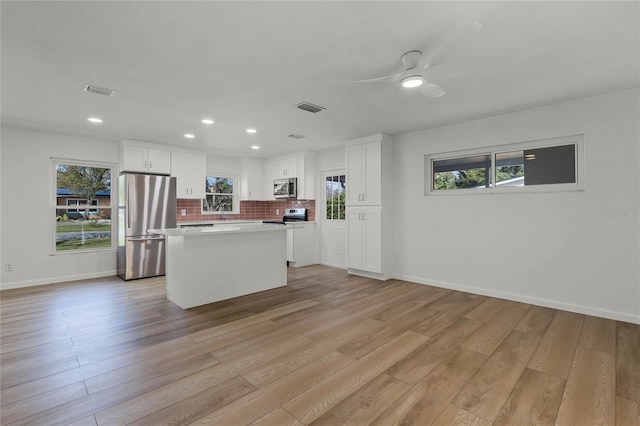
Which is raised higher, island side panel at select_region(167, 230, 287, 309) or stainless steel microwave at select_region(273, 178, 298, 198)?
stainless steel microwave at select_region(273, 178, 298, 198)

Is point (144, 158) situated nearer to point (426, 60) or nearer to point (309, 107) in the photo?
point (309, 107)

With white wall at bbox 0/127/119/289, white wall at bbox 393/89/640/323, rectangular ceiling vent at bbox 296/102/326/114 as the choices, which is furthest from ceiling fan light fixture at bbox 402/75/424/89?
white wall at bbox 0/127/119/289

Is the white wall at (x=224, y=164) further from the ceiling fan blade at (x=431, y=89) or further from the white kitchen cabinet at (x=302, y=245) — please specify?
the ceiling fan blade at (x=431, y=89)

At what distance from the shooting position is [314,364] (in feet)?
7.70

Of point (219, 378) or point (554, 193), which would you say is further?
point (554, 193)

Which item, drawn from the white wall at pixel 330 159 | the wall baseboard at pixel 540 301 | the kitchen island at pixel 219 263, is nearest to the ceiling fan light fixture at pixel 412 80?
the kitchen island at pixel 219 263

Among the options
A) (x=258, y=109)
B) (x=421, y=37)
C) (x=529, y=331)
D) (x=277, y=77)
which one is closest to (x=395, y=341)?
(x=529, y=331)

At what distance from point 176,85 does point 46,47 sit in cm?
97

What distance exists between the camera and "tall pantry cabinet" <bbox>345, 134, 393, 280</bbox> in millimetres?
5059

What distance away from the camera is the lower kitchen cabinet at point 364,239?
200 inches

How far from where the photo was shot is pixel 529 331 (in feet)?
9.78

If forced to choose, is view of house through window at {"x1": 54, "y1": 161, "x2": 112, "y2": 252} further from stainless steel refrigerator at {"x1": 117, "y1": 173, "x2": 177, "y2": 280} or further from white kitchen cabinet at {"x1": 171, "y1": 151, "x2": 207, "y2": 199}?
white kitchen cabinet at {"x1": 171, "y1": 151, "x2": 207, "y2": 199}

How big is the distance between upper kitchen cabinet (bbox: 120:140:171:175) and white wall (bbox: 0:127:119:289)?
2.14ft

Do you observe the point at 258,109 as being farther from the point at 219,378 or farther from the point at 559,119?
the point at 559,119
